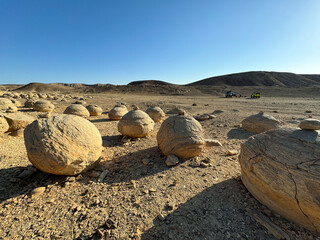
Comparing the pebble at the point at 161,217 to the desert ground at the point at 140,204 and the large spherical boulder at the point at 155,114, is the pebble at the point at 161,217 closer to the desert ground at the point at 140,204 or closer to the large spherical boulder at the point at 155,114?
the desert ground at the point at 140,204

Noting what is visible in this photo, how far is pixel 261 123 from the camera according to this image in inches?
269

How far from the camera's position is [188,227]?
241 cm

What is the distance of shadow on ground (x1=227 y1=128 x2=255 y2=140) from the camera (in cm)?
660

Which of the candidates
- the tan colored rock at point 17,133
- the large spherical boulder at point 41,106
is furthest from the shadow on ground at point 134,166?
the large spherical boulder at point 41,106

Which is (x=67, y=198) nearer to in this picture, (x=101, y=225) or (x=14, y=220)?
(x=14, y=220)

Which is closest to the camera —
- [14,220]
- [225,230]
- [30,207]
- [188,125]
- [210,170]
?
[225,230]

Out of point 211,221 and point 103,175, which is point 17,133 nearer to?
point 103,175

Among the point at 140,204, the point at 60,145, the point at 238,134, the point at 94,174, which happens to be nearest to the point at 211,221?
the point at 140,204

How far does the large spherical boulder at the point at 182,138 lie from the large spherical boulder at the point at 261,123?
4039 mm

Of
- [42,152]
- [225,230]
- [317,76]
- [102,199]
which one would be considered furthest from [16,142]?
[317,76]

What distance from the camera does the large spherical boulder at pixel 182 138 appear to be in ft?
13.8

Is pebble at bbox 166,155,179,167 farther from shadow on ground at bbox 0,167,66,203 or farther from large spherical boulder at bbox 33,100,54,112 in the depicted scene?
large spherical boulder at bbox 33,100,54,112

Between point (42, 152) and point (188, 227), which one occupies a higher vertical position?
point (42, 152)

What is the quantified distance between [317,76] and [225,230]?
94025 mm
